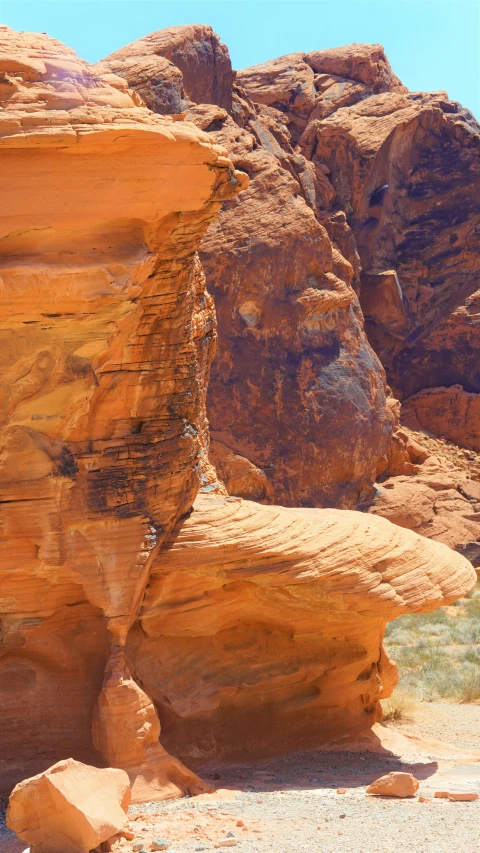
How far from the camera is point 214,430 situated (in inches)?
779

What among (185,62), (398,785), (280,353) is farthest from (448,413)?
(398,785)

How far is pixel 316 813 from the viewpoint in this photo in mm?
7980

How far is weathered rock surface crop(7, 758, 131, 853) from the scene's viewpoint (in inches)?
Answer: 269

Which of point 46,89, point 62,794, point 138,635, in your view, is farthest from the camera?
point 138,635

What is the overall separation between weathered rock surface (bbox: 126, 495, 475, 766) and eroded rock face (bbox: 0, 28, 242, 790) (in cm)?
49

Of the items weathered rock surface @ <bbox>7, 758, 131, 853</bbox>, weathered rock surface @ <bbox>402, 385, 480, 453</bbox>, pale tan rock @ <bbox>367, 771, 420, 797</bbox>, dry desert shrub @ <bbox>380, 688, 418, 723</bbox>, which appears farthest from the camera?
weathered rock surface @ <bbox>402, 385, 480, 453</bbox>

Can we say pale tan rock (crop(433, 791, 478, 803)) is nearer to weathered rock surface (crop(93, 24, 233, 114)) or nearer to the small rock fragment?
the small rock fragment

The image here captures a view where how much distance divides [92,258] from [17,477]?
1.99m

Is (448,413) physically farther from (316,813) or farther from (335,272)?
(316,813)

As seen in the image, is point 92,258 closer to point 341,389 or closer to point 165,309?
point 165,309

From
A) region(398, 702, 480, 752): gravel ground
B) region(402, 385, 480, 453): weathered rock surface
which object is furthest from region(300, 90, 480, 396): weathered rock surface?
region(398, 702, 480, 752): gravel ground

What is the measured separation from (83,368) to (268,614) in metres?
3.10

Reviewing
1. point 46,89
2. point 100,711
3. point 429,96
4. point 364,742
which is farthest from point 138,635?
point 429,96

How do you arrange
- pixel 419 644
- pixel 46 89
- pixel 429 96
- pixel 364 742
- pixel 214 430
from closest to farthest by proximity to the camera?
1. pixel 46 89
2. pixel 364 742
3. pixel 419 644
4. pixel 214 430
5. pixel 429 96
